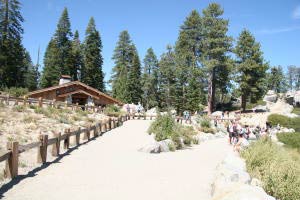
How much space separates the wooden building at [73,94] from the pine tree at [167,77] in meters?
18.8

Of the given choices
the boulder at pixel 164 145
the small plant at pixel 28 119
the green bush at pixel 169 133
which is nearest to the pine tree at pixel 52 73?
the small plant at pixel 28 119

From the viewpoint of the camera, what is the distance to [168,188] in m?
9.12

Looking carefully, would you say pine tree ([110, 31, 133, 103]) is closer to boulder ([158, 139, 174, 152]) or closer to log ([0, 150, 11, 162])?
boulder ([158, 139, 174, 152])

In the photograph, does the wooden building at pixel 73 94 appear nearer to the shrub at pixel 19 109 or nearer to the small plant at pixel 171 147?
the shrub at pixel 19 109

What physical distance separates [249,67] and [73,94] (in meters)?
27.3

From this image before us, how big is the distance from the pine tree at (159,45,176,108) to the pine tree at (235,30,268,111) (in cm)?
1263

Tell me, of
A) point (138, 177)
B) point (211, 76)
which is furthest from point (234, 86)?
point (138, 177)

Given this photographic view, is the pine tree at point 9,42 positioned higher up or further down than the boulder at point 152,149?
higher up

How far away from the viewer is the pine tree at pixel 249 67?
53719 millimetres

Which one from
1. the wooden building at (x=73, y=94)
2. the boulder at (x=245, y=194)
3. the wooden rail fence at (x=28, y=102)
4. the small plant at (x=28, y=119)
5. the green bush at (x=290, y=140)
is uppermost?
the wooden building at (x=73, y=94)

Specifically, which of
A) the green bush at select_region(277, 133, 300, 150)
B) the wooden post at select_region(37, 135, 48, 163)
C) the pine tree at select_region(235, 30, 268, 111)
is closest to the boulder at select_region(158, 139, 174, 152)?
the wooden post at select_region(37, 135, 48, 163)

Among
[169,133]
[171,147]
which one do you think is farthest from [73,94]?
[171,147]

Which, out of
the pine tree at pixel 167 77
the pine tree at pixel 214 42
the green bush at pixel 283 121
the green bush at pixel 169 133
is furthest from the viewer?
the pine tree at pixel 167 77

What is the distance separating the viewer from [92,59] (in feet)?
202
